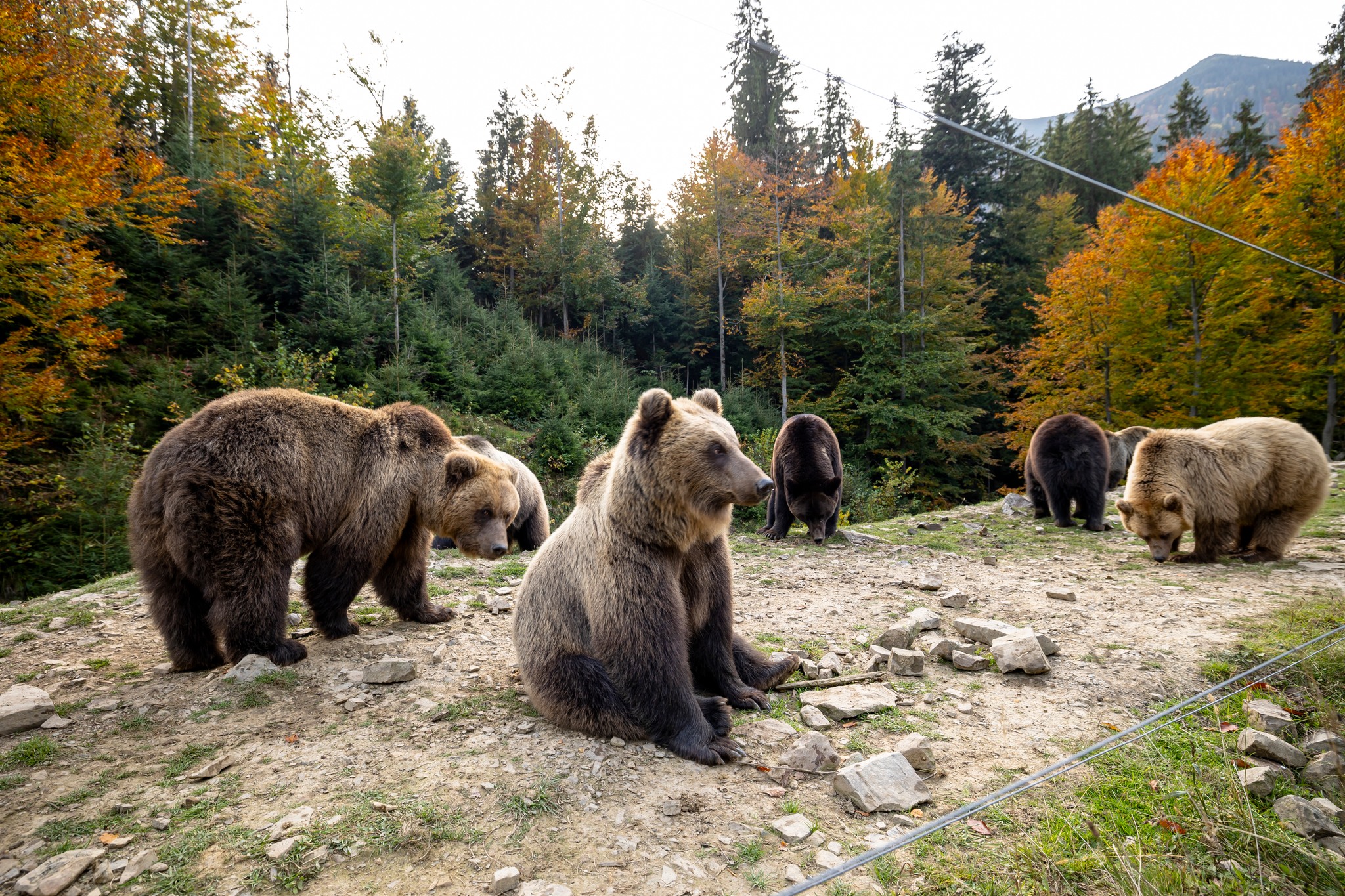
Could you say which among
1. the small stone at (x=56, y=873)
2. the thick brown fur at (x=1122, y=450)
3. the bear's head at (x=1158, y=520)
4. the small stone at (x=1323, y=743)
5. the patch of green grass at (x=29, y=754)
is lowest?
the small stone at (x=1323, y=743)

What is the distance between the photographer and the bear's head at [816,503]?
863 centimetres

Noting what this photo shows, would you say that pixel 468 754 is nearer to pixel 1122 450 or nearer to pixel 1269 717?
pixel 1269 717

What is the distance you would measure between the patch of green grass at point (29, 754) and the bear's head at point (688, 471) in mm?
3229

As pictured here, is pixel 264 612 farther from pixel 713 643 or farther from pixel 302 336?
pixel 302 336

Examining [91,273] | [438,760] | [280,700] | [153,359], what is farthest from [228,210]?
[438,760]

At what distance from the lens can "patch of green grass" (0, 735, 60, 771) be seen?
2750mm

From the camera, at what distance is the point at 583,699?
3012 mm

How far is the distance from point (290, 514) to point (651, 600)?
112 inches

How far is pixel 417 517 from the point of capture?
4730mm

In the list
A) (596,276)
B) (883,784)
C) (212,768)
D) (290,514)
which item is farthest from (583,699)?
(596,276)

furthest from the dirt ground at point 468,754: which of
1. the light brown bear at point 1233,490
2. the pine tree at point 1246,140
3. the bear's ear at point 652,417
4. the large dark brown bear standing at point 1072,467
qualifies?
the pine tree at point 1246,140

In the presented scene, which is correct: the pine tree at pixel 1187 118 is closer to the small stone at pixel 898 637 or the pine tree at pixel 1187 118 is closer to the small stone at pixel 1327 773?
the small stone at pixel 898 637

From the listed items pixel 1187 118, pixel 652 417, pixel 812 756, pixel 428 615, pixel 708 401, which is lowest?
pixel 812 756

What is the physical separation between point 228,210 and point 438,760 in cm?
2032
